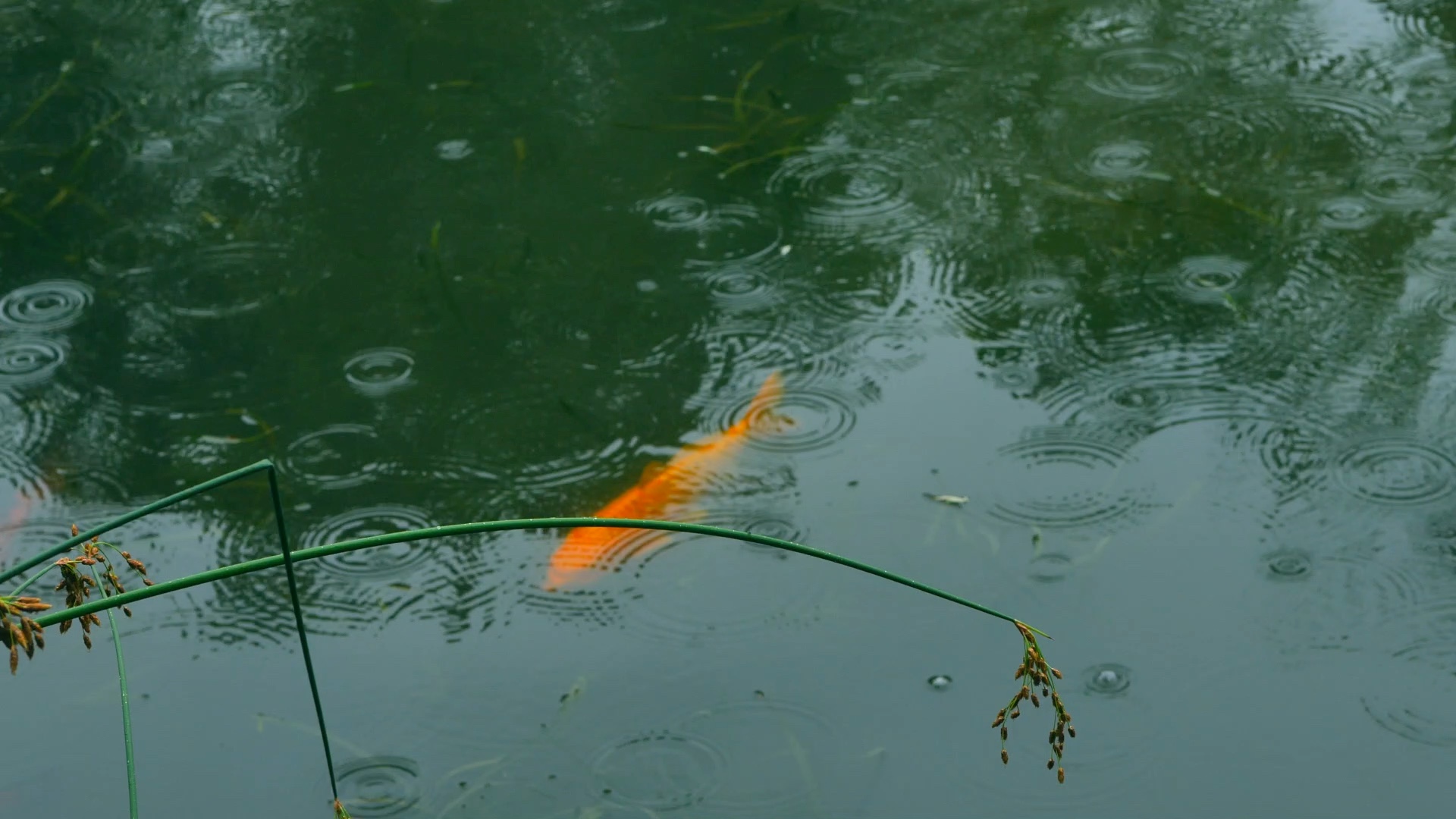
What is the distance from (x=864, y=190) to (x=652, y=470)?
83 cm

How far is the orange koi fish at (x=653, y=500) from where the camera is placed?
2150mm

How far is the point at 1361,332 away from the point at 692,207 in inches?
45.6

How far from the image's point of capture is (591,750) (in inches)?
→ 74.4

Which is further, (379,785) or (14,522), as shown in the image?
(14,522)

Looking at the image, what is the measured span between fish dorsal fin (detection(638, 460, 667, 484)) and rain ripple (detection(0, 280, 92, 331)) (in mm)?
1106

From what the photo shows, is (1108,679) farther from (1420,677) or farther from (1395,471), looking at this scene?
(1395,471)

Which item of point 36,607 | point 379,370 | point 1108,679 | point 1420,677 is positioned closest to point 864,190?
point 379,370

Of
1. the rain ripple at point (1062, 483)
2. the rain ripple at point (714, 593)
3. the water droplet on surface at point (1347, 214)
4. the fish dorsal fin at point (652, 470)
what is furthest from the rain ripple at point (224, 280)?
the water droplet on surface at point (1347, 214)

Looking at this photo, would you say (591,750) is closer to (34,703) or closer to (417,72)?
(34,703)

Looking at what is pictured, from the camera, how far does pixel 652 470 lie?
2.30 metres

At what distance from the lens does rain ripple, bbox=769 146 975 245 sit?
2.78 meters

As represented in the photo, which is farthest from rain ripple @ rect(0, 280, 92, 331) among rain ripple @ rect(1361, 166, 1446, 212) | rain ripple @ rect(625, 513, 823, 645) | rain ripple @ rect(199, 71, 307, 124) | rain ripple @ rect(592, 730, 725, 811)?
rain ripple @ rect(1361, 166, 1446, 212)

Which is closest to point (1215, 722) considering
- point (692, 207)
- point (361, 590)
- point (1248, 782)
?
point (1248, 782)

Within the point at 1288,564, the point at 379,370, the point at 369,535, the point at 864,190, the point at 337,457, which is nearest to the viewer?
the point at 1288,564
